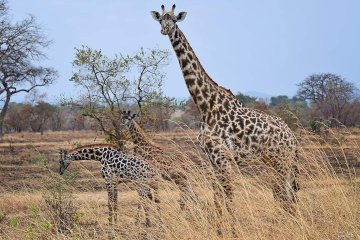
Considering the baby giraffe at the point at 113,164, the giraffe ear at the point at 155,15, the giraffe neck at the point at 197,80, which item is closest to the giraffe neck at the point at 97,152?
the baby giraffe at the point at 113,164

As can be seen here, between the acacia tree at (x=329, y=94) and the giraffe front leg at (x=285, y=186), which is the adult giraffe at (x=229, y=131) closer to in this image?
the giraffe front leg at (x=285, y=186)

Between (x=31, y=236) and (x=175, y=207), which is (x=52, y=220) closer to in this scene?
(x=31, y=236)

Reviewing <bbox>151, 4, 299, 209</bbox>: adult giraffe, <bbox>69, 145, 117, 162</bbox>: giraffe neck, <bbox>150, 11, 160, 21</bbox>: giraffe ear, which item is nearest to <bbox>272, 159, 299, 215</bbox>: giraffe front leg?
<bbox>151, 4, 299, 209</bbox>: adult giraffe

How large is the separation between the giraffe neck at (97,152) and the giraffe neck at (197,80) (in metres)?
3.19

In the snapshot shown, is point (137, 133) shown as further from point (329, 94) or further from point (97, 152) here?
point (329, 94)

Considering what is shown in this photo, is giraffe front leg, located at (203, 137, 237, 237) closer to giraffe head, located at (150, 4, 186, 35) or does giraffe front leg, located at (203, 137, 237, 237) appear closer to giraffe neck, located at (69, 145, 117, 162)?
giraffe head, located at (150, 4, 186, 35)

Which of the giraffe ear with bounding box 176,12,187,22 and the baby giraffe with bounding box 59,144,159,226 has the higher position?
the giraffe ear with bounding box 176,12,187,22

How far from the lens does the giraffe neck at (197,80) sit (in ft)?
17.7

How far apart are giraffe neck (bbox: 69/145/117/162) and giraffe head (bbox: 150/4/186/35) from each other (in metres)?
3.39

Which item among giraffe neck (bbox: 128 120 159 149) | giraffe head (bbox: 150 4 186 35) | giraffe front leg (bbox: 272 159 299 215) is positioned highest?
giraffe head (bbox: 150 4 186 35)

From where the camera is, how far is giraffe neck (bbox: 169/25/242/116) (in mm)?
5383

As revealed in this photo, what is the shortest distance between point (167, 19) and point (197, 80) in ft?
2.34

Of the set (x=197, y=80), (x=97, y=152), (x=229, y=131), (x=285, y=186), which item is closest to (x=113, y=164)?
(x=97, y=152)

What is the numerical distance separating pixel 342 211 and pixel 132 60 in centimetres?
1239
